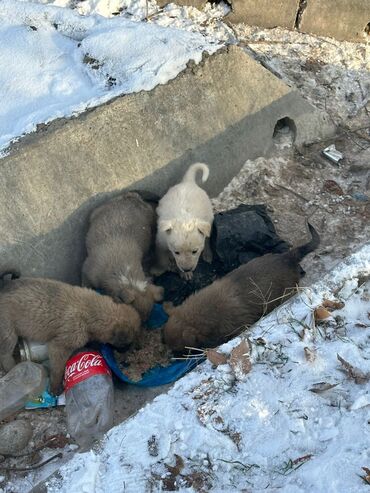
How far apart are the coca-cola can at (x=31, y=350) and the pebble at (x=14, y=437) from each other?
2.43 ft

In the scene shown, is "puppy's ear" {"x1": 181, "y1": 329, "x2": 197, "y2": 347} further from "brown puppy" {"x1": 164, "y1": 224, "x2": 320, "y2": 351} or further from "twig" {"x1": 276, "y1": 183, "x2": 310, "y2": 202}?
"twig" {"x1": 276, "y1": 183, "x2": 310, "y2": 202}

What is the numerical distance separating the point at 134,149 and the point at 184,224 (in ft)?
3.67

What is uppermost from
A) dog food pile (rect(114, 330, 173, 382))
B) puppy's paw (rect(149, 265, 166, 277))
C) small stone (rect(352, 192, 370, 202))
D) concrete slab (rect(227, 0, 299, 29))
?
concrete slab (rect(227, 0, 299, 29))

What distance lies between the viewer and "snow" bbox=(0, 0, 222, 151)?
602cm

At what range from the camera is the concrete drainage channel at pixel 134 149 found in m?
5.70

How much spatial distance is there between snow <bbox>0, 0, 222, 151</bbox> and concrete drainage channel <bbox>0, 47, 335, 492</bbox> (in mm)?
168

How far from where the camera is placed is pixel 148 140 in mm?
6461

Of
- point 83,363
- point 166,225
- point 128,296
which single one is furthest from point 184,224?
point 83,363

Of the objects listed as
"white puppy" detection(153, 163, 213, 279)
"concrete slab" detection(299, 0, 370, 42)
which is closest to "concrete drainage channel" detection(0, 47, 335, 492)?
"white puppy" detection(153, 163, 213, 279)

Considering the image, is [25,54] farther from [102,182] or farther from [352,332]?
[352,332]

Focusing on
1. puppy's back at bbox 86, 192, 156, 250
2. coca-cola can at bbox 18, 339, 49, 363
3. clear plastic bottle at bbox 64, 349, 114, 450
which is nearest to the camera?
clear plastic bottle at bbox 64, 349, 114, 450

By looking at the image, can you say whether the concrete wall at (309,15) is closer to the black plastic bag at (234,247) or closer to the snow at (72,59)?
the snow at (72,59)

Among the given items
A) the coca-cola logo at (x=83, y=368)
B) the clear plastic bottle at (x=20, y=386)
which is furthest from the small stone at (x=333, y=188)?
the clear plastic bottle at (x=20, y=386)

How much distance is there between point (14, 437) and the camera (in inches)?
183
